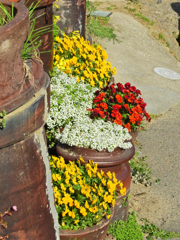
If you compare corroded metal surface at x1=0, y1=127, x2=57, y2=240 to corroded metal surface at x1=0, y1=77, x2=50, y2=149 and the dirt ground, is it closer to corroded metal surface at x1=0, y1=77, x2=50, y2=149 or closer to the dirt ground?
corroded metal surface at x1=0, y1=77, x2=50, y2=149

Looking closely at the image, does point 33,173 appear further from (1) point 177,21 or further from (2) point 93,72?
(1) point 177,21

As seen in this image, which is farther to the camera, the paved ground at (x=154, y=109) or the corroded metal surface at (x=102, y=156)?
the paved ground at (x=154, y=109)

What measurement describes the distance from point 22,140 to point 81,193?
1.37m

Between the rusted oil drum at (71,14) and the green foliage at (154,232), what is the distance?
2816mm

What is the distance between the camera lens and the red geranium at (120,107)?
134 inches

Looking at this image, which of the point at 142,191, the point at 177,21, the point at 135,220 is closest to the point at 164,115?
the point at 142,191

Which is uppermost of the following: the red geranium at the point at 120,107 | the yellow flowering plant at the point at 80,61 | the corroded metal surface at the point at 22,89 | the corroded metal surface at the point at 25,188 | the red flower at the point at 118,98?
the corroded metal surface at the point at 22,89

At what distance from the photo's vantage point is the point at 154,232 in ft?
11.1

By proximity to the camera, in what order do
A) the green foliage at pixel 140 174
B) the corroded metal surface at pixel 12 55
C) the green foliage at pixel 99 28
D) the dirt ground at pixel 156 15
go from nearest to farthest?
the corroded metal surface at pixel 12 55 < the green foliage at pixel 140 174 < the green foliage at pixel 99 28 < the dirt ground at pixel 156 15

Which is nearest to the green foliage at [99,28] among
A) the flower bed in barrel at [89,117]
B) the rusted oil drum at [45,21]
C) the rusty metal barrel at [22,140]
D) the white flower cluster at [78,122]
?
the flower bed in barrel at [89,117]

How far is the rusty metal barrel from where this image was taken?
1210mm

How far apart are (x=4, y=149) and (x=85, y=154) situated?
163cm

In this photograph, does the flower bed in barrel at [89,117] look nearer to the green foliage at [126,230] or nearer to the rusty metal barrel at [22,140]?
the green foliage at [126,230]

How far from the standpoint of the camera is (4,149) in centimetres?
127
